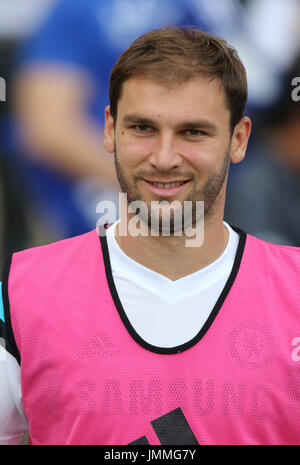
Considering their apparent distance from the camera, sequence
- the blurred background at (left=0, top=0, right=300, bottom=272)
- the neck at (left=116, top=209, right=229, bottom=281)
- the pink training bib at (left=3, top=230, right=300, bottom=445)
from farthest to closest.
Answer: the blurred background at (left=0, top=0, right=300, bottom=272), the neck at (left=116, top=209, right=229, bottom=281), the pink training bib at (left=3, top=230, right=300, bottom=445)

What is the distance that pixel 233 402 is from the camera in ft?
4.01

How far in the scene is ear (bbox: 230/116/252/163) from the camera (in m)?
1.38

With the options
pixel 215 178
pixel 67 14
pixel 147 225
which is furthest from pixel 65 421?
pixel 67 14

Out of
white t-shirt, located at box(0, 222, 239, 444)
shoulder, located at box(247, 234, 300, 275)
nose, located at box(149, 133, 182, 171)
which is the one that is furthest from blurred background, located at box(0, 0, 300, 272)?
nose, located at box(149, 133, 182, 171)

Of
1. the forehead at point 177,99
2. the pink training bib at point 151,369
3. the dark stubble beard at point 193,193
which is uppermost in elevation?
the forehead at point 177,99

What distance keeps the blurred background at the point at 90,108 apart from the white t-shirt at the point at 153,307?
1.99 feet

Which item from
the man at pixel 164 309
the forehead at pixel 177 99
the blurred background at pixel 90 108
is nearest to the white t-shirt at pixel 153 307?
the man at pixel 164 309

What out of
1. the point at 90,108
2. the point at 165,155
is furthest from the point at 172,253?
the point at 90,108

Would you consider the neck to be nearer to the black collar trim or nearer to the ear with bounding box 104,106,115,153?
the black collar trim

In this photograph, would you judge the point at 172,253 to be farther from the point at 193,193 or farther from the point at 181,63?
the point at 181,63

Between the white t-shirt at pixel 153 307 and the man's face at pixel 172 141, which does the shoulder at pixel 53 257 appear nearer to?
the white t-shirt at pixel 153 307

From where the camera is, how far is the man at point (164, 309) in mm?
1214
